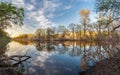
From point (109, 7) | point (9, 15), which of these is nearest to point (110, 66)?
point (109, 7)

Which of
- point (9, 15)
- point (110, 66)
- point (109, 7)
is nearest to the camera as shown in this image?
point (110, 66)

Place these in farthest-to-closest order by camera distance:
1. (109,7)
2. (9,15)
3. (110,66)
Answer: (9,15) < (109,7) < (110,66)

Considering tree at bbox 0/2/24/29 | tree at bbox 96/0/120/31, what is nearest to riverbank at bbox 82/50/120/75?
tree at bbox 96/0/120/31

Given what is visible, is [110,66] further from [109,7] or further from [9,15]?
[9,15]

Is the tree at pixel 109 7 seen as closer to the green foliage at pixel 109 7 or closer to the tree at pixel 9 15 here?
the green foliage at pixel 109 7

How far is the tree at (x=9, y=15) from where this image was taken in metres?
42.4

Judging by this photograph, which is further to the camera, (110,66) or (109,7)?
(109,7)

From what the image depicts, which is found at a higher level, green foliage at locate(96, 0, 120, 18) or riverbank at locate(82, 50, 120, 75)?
green foliage at locate(96, 0, 120, 18)

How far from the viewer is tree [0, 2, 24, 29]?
42406 mm

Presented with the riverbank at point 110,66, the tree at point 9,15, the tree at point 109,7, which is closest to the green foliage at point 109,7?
the tree at point 109,7

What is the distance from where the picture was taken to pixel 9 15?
44.0 m

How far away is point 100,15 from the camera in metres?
16.9

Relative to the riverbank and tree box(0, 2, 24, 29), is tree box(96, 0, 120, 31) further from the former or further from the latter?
tree box(0, 2, 24, 29)

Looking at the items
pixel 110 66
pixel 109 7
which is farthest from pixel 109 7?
pixel 110 66
